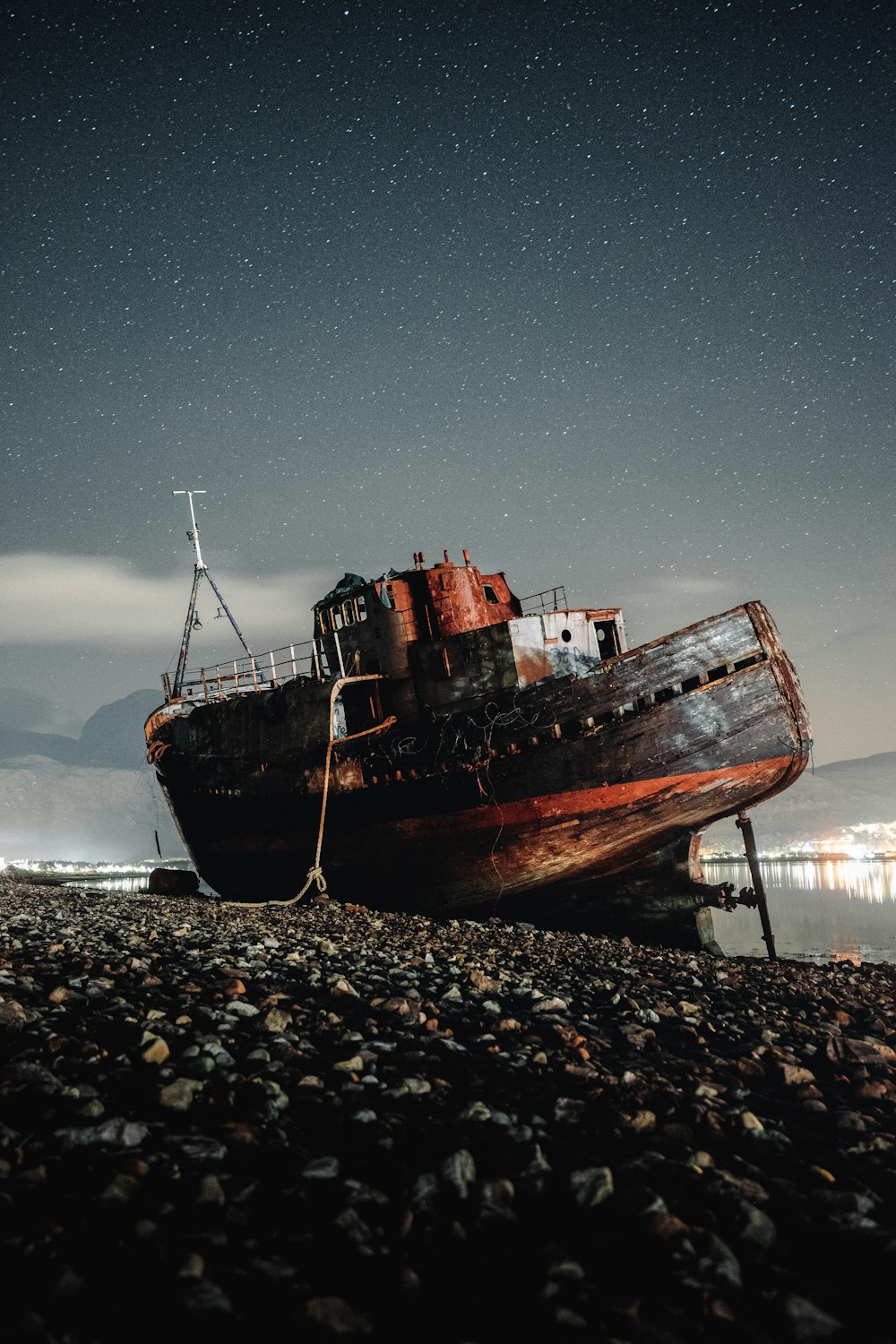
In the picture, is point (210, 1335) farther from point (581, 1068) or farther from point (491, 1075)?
point (581, 1068)

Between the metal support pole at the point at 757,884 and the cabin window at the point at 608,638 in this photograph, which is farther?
the cabin window at the point at 608,638

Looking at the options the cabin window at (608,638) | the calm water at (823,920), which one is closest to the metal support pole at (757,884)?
the calm water at (823,920)

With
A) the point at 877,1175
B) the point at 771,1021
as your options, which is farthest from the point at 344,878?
the point at 877,1175

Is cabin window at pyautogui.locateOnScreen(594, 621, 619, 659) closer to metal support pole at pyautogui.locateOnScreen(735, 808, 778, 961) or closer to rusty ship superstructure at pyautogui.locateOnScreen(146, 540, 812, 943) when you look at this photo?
rusty ship superstructure at pyautogui.locateOnScreen(146, 540, 812, 943)

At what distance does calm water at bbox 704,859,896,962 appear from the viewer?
26.8 m

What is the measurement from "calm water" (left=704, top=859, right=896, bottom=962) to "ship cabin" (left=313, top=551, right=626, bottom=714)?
8600mm

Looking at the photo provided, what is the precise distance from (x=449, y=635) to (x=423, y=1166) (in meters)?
14.0

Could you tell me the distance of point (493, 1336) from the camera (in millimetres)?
2211

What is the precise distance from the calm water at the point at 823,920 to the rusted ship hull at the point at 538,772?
16.5ft

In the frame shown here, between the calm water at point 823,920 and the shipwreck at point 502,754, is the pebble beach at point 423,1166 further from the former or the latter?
the calm water at point 823,920

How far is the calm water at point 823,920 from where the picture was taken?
26.8m

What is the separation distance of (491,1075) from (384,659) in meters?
13.2

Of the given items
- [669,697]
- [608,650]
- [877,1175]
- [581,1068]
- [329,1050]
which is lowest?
[877,1175]

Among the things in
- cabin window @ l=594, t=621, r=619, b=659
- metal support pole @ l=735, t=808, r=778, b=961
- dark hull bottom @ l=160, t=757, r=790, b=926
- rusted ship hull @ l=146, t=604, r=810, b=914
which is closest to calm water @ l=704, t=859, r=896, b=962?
Result: metal support pole @ l=735, t=808, r=778, b=961
